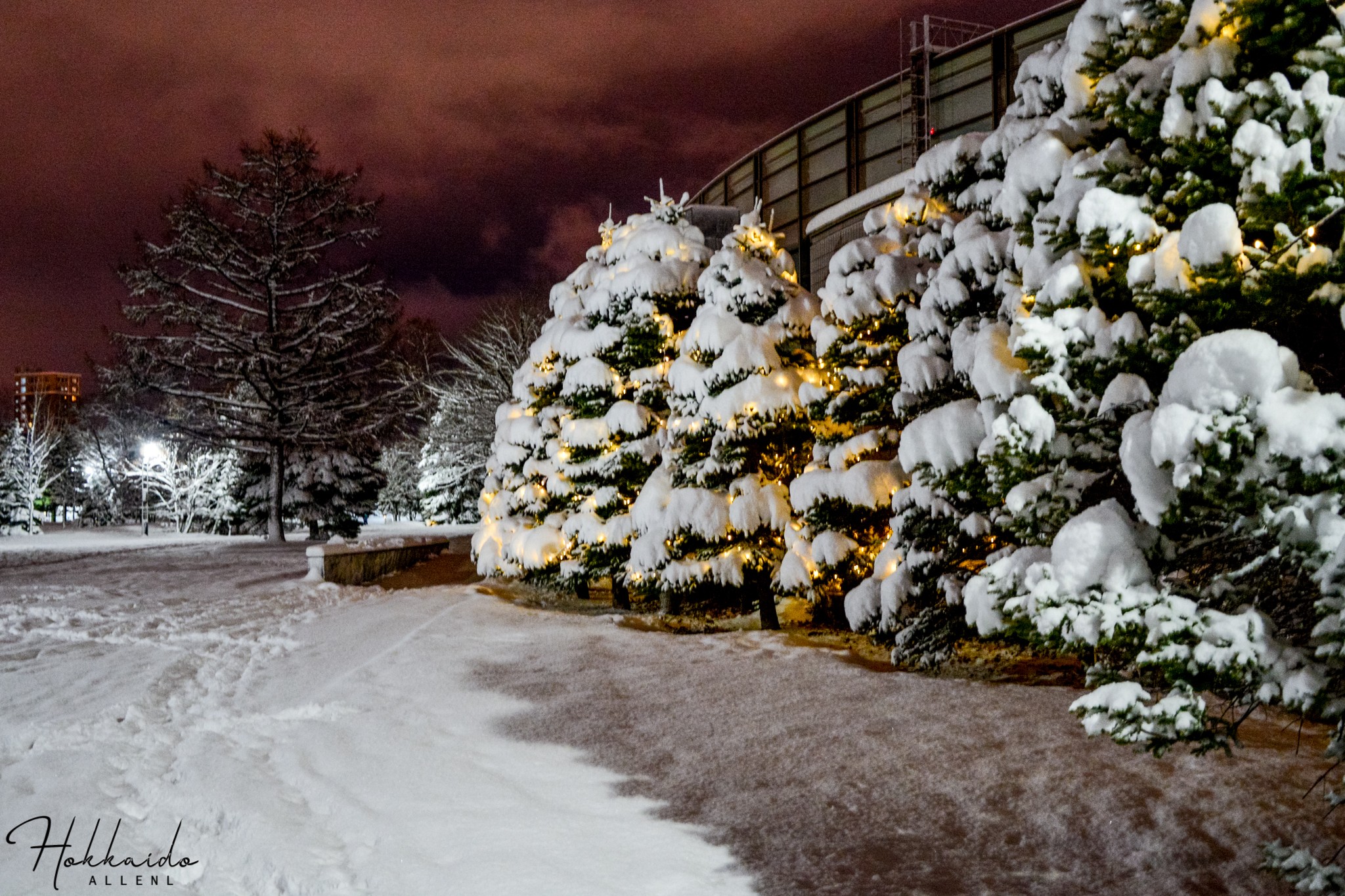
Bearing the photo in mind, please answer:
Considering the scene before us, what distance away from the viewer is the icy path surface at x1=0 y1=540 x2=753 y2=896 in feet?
15.0

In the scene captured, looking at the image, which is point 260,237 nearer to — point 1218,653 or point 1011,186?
point 1011,186

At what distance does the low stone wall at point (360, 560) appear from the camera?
18359 millimetres

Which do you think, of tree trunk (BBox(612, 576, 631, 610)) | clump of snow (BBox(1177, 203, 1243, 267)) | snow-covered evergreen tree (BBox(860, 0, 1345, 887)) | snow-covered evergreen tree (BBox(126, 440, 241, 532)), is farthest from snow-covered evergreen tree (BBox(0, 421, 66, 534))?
clump of snow (BBox(1177, 203, 1243, 267))

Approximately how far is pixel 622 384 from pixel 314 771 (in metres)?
9.82

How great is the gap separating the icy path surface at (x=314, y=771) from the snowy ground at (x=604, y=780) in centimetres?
2

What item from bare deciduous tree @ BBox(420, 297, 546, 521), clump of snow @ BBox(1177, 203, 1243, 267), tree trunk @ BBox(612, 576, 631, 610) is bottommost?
tree trunk @ BBox(612, 576, 631, 610)

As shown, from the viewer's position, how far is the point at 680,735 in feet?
23.3

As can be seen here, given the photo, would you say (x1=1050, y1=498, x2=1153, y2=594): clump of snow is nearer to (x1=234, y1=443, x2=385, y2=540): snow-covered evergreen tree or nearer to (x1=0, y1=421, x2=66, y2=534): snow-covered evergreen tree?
(x1=234, y1=443, x2=385, y2=540): snow-covered evergreen tree

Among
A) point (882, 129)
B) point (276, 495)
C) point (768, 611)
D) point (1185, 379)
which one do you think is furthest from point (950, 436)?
point (276, 495)

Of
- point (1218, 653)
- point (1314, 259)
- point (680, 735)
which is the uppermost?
point (1314, 259)

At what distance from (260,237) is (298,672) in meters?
29.4

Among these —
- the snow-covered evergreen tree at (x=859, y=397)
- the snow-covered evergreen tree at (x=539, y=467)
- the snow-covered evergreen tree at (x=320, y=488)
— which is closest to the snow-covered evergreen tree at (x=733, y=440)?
the snow-covered evergreen tree at (x=859, y=397)

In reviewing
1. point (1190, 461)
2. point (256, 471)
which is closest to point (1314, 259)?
point (1190, 461)

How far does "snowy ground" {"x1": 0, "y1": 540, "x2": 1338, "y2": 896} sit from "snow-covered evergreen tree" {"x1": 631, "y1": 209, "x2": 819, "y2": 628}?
2352 millimetres
